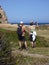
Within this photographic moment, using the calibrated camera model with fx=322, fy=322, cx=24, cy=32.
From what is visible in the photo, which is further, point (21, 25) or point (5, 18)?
point (5, 18)

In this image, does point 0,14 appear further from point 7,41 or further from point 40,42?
point 7,41

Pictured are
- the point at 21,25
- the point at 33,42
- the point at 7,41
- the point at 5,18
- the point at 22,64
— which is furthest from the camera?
the point at 5,18

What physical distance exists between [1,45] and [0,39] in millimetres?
345

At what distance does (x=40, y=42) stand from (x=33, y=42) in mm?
2674

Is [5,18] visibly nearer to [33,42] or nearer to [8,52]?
[33,42]

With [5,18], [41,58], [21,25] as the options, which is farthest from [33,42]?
[5,18]

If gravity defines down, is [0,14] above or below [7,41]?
below

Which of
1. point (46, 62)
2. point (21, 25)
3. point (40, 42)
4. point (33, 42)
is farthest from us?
point (40, 42)

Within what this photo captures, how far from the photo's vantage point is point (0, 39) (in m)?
12.5

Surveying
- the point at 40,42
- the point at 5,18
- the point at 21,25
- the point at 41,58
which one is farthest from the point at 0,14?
the point at 41,58

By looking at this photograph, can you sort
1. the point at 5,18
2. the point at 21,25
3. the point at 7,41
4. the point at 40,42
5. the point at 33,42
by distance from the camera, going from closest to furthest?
the point at 7,41 → the point at 21,25 → the point at 33,42 → the point at 40,42 → the point at 5,18

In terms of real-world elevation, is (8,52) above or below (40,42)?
above

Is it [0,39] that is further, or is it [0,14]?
[0,14]

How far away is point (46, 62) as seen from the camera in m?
14.7
